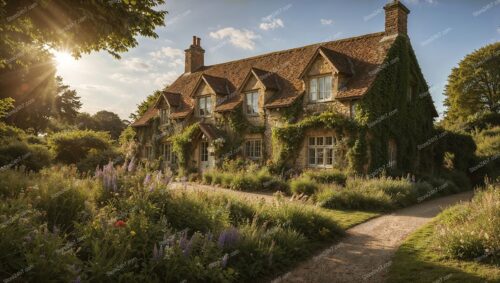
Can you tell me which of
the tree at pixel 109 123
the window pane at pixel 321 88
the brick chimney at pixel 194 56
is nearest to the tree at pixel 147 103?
A: the brick chimney at pixel 194 56

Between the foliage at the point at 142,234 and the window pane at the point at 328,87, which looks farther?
the window pane at the point at 328,87

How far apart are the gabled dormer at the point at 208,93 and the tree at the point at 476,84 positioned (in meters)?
31.3

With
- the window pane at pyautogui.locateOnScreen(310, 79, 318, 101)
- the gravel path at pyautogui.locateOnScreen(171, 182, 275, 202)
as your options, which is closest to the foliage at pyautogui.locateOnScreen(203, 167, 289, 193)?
the gravel path at pyautogui.locateOnScreen(171, 182, 275, 202)

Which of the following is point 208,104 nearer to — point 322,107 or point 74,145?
point 322,107

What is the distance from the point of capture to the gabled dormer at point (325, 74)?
776 inches

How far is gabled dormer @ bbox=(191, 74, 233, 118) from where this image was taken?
25.2 meters

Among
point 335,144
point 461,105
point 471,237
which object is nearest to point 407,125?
point 335,144

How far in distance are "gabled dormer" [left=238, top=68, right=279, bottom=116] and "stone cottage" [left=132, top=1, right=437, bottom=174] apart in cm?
6

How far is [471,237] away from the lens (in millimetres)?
7320

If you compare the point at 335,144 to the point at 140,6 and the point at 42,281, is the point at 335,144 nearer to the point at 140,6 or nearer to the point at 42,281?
the point at 140,6

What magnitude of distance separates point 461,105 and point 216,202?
4619 centimetres

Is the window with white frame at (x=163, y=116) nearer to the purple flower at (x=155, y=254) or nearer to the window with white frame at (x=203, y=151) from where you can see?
the window with white frame at (x=203, y=151)

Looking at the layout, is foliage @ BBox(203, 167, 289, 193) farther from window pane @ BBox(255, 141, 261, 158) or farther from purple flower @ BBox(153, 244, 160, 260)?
purple flower @ BBox(153, 244, 160, 260)

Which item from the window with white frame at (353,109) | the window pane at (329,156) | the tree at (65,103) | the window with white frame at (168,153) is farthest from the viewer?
the tree at (65,103)
